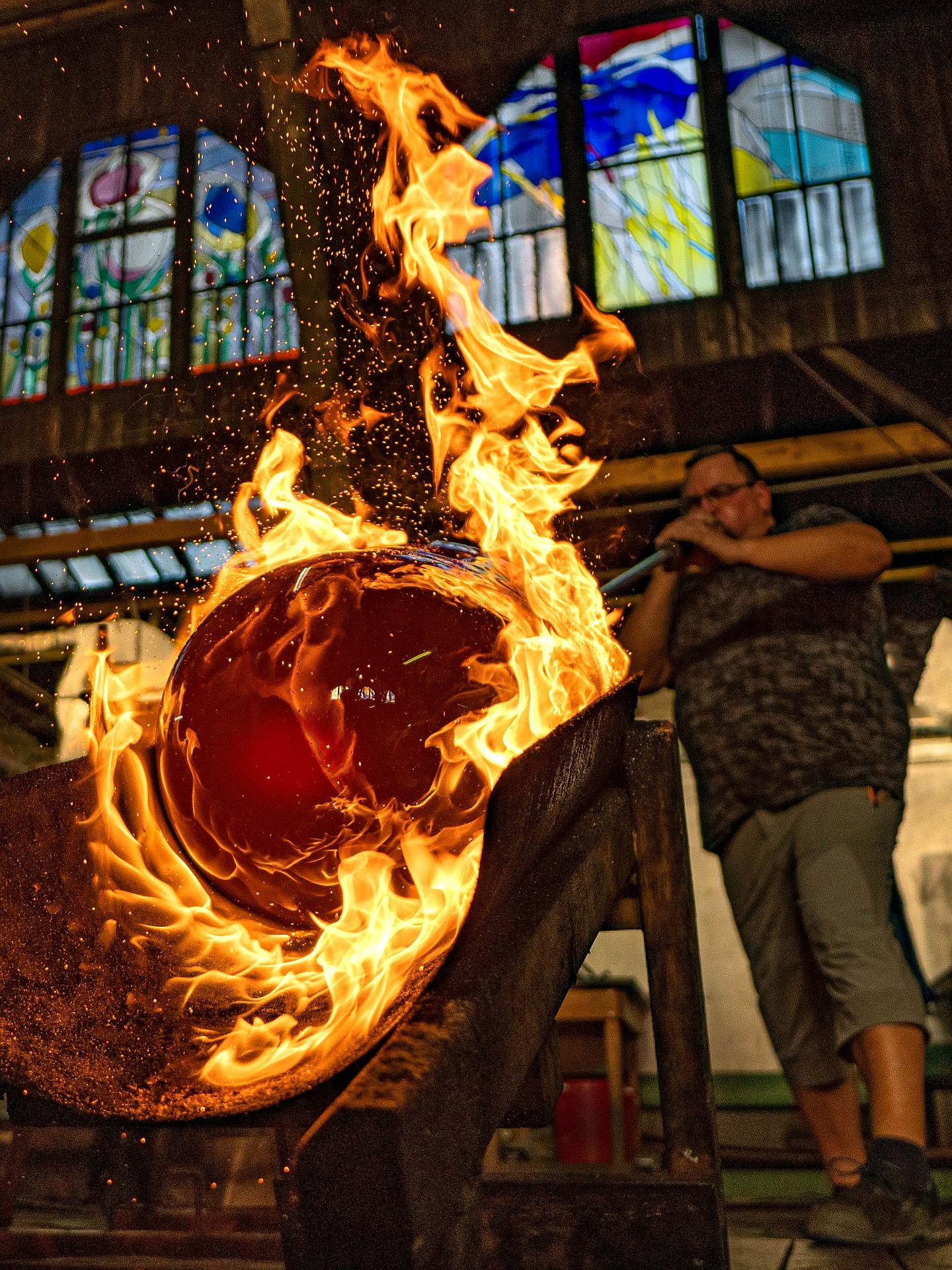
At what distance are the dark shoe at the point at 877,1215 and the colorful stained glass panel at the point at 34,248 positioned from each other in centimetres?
731

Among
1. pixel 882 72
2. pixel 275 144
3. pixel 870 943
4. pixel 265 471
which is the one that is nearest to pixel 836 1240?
pixel 870 943

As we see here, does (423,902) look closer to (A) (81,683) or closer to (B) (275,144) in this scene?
(B) (275,144)

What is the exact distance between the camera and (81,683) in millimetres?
8047

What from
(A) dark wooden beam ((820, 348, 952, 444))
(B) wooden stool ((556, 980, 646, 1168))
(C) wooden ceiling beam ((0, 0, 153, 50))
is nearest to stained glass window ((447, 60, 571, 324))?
(A) dark wooden beam ((820, 348, 952, 444))

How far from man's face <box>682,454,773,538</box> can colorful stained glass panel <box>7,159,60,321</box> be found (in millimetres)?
5790

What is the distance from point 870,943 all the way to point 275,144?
4.90m

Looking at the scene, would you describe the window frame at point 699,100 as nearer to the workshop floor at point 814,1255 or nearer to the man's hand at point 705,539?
the man's hand at point 705,539

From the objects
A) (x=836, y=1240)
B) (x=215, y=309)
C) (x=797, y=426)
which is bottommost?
(x=836, y=1240)

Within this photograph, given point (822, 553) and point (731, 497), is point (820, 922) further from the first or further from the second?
point (731, 497)

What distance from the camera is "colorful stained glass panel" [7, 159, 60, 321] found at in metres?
7.36

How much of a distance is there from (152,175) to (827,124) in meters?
4.46

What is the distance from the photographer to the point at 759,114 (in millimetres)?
6344

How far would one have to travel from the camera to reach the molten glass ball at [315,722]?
5.81ft

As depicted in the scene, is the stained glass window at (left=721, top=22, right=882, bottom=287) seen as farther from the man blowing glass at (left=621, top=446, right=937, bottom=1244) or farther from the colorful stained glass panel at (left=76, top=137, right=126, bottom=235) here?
the colorful stained glass panel at (left=76, top=137, right=126, bottom=235)
